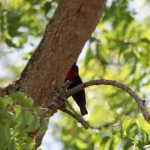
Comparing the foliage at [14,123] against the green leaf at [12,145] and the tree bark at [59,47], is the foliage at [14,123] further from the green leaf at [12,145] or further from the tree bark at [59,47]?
the tree bark at [59,47]

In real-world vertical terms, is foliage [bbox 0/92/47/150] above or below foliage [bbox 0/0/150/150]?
below

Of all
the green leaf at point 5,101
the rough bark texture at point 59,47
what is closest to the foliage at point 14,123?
the green leaf at point 5,101

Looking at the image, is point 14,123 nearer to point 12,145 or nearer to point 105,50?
point 12,145

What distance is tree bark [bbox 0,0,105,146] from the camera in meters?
3.64

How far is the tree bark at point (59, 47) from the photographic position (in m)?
3.64

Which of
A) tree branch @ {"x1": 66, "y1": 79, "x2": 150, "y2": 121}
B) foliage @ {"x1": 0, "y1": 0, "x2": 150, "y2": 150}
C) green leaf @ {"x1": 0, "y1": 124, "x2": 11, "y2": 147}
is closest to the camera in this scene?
green leaf @ {"x1": 0, "y1": 124, "x2": 11, "y2": 147}

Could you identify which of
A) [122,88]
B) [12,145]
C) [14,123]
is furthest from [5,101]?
[122,88]

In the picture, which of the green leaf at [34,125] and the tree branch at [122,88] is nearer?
the green leaf at [34,125]

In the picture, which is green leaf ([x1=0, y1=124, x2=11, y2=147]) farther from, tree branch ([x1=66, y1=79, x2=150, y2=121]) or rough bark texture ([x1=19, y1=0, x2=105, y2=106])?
rough bark texture ([x1=19, y1=0, x2=105, y2=106])

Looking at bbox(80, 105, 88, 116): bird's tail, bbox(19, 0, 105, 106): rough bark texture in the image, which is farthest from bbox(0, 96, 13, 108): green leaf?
bbox(80, 105, 88, 116): bird's tail

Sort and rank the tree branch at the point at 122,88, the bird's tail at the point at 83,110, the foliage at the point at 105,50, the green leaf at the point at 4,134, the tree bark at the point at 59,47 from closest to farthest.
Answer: the green leaf at the point at 4,134 < the tree branch at the point at 122,88 < the tree bark at the point at 59,47 < the bird's tail at the point at 83,110 < the foliage at the point at 105,50

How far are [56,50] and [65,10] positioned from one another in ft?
1.22

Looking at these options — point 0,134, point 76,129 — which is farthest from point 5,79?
point 0,134

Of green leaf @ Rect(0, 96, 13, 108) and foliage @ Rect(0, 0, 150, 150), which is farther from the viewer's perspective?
foliage @ Rect(0, 0, 150, 150)
